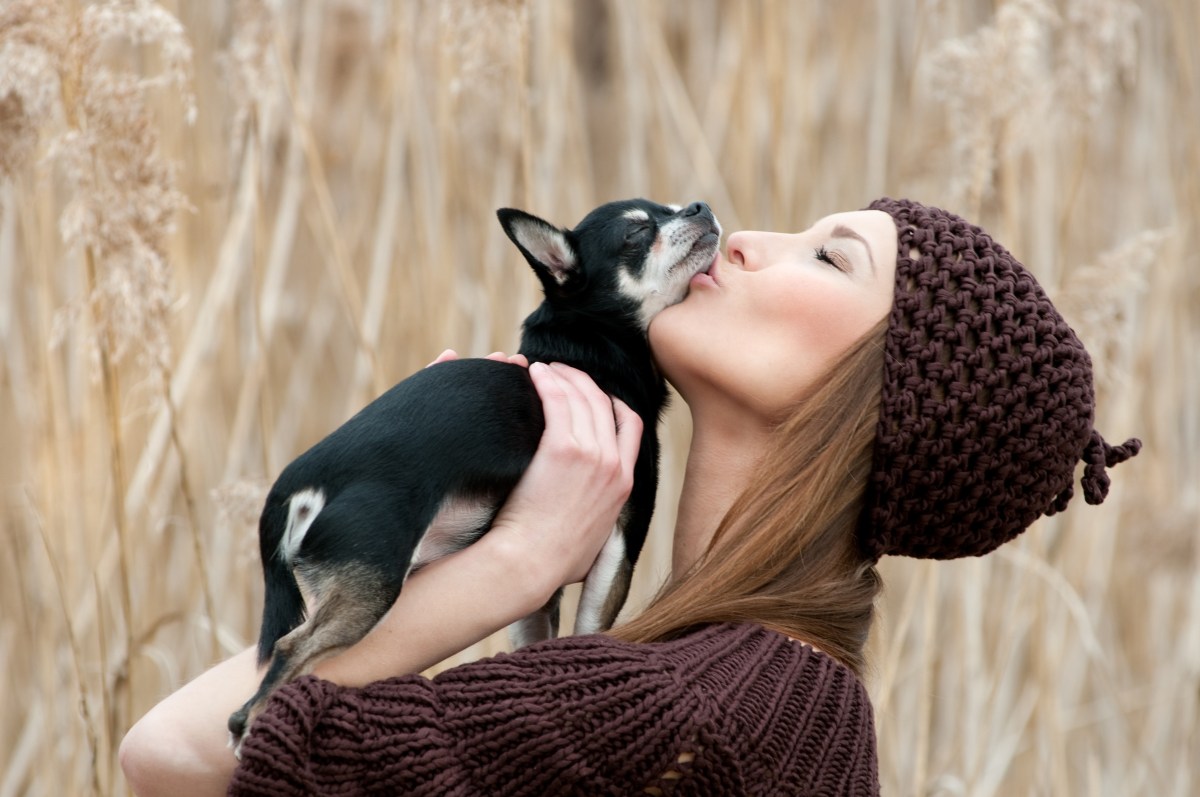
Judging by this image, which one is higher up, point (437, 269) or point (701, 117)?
point (701, 117)

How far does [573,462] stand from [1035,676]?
1.12 metres

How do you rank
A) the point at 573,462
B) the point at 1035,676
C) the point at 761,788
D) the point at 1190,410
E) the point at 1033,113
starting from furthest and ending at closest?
1. the point at 1190,410
2. the point at 1035,676
3. the point at 1033,113
4. the point at 573,462
5. the point at 761,788

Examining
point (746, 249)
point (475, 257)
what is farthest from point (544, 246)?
point (475, 257)

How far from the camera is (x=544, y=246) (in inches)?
61.6

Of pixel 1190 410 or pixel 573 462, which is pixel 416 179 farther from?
pixel 1190 410

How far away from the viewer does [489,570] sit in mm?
1249

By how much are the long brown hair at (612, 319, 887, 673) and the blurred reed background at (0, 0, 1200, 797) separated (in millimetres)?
372

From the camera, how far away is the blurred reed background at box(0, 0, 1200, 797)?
5.07 ft

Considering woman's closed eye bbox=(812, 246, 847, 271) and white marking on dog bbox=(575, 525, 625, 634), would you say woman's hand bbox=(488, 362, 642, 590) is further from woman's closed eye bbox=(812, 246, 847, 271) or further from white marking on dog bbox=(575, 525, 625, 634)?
woman's closed eye bbox=(812, 246, 847, 271)

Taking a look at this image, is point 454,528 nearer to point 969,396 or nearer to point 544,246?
point 544,246

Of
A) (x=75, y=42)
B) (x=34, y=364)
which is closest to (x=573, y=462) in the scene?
(x=75, y=42)

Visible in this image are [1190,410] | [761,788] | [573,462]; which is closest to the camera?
[761,788]

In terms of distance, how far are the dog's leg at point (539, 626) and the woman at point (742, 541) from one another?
146 millimetres

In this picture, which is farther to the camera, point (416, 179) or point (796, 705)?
point (416, 179)
